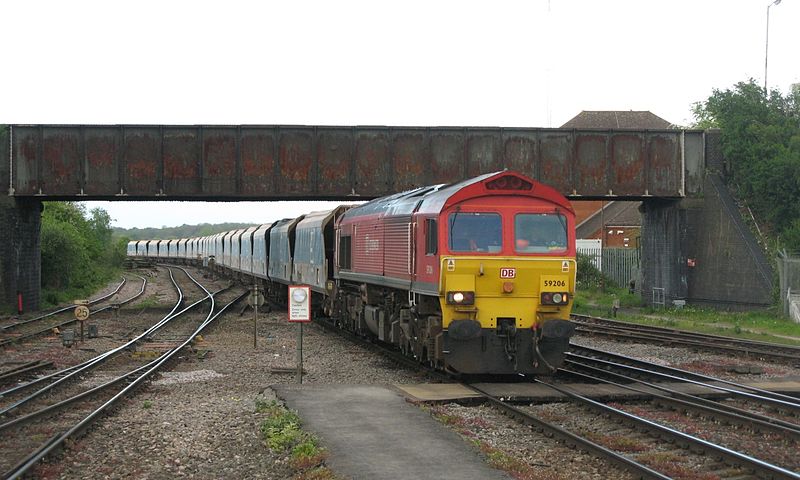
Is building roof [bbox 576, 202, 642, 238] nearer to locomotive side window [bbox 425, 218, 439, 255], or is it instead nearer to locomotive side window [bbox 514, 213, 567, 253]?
locomotive side window [bbox 514, 213, 567, 253]

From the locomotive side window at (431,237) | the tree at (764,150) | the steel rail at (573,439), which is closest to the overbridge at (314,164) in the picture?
the tree at (764,150)

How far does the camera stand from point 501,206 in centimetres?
1531

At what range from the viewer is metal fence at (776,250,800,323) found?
28223 mm

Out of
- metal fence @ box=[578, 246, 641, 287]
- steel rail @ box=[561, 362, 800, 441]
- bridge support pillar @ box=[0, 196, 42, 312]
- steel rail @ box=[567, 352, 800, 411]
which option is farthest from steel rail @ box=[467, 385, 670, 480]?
metal fence @ box=[578, 246, 641, 287]

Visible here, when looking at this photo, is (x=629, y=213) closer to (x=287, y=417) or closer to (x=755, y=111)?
(x=755, y=111)

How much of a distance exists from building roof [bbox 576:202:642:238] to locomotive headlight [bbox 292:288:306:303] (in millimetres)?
46918

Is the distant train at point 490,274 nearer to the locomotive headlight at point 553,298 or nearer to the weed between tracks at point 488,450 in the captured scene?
the locomotive headlight at point 553,298

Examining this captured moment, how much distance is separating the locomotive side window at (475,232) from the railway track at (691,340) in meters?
7.88

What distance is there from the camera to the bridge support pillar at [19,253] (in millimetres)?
32531

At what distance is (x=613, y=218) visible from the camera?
2564 inches

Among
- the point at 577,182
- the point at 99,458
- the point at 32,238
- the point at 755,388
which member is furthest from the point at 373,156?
the point at 99,458

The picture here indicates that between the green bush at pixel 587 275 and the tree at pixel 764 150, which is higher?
the tree at pixel 764 150

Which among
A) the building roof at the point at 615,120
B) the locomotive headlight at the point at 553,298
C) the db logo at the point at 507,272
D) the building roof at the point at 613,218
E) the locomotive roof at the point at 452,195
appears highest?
the building roof at the point at 615,120

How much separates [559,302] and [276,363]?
6.98 metres
